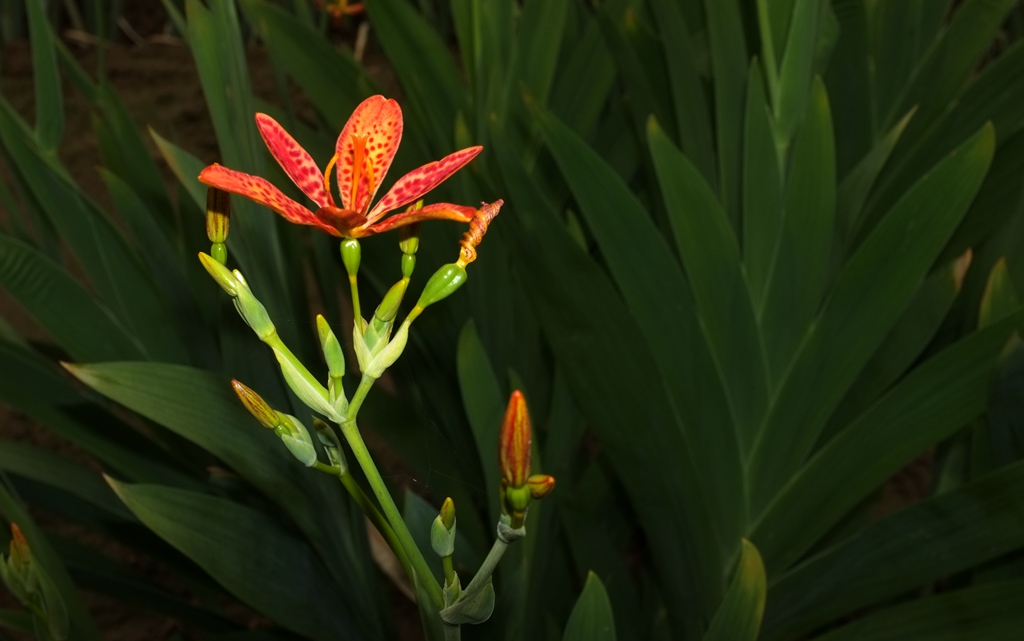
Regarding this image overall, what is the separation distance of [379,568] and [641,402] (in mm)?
475

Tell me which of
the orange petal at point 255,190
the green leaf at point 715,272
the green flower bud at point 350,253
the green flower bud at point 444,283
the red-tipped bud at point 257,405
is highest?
the orange petal at point 255,190

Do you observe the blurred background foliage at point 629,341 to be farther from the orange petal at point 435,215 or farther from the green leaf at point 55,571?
the orange petal at point 435,215

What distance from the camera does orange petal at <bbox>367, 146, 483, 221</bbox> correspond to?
31cm

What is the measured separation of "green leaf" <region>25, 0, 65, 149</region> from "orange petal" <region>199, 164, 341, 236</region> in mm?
418

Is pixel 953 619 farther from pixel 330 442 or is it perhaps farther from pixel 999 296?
pixel 330 442

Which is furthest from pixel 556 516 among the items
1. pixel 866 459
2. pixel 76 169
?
pixel 76 169

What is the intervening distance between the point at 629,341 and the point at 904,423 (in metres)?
0.19

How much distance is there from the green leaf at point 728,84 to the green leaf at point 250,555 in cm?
43

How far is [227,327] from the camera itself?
0.65 metres

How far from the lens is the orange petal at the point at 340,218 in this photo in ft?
1.00

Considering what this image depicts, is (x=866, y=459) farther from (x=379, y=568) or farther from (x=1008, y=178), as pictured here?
(x=379, y=568)

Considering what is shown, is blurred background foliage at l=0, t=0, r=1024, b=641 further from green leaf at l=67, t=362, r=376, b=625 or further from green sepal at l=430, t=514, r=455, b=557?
green sepal at l=430, t=514, r=455, b=557

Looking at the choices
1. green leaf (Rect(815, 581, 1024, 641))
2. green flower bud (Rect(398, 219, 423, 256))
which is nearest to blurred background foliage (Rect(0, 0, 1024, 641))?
Answer: green leaf (Rect(815, 581, 1024, 641))

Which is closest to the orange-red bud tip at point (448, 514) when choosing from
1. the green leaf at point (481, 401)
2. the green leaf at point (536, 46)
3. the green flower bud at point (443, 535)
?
the green flower bud at point (443, 535)
